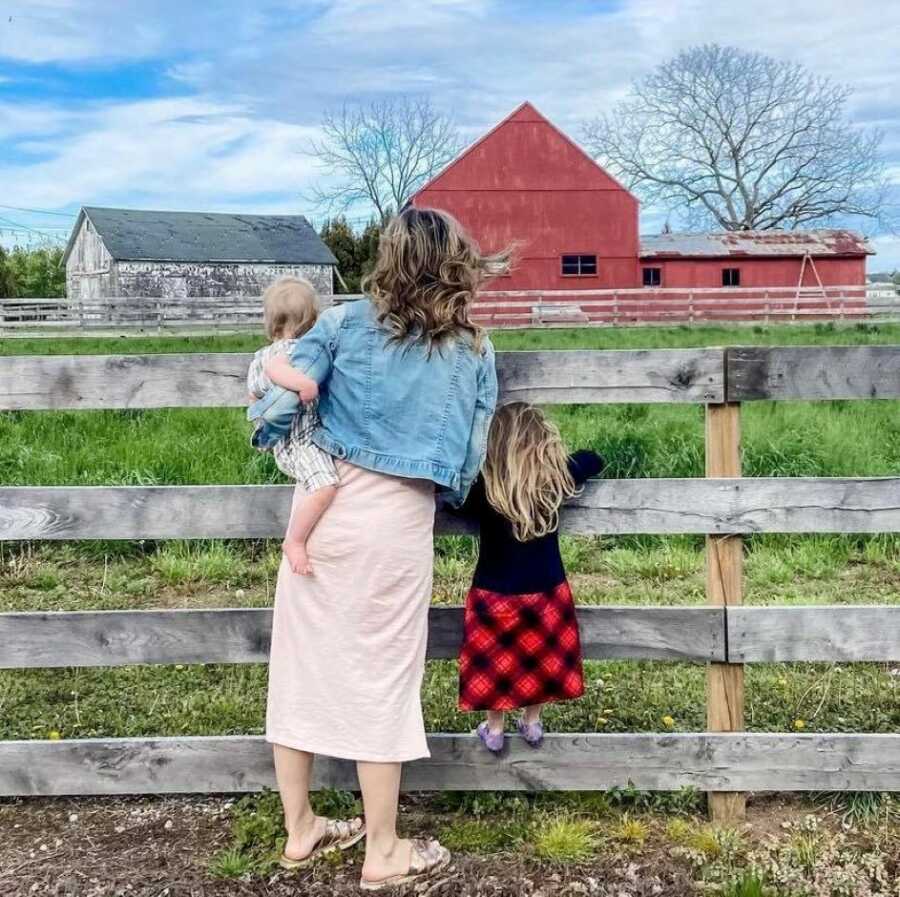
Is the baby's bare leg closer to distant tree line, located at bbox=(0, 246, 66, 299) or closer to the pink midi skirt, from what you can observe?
the pink midi skirt

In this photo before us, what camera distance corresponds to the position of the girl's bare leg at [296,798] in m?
3.31

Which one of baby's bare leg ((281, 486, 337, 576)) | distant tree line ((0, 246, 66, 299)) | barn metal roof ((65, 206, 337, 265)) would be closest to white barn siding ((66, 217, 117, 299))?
barn metal roof ((65, 206, 337, 265))

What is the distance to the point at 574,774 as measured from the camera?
12.1 ft

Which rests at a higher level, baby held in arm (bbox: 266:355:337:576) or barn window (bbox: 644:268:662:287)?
barn window (bbox: 644:268:662:287)

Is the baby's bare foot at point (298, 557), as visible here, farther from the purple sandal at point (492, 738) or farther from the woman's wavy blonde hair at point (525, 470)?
the purple sandal at point (492, 738)

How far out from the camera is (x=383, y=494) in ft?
10.3

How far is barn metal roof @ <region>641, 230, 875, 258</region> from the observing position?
4342 centimetres

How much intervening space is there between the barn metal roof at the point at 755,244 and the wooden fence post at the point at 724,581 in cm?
4022

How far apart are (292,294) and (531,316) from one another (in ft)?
109

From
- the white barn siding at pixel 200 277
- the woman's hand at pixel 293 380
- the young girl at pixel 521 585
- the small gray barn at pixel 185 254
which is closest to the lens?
the woman's hand at pixel 293 380

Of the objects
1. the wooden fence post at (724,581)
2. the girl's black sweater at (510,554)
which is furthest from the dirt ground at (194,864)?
the girl's black sweater at (510,554)

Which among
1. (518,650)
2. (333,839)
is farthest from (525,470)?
(333,839)

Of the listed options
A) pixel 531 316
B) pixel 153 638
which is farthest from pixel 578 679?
pixel 531 316

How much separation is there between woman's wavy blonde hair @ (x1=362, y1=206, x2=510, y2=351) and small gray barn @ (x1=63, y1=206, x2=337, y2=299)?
5002 centimetres
